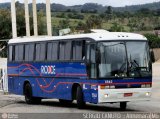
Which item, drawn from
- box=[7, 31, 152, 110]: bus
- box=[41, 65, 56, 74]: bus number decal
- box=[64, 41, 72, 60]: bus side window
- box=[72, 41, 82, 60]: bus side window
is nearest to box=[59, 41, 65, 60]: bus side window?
box=[7, 31, 152, 110]: bus

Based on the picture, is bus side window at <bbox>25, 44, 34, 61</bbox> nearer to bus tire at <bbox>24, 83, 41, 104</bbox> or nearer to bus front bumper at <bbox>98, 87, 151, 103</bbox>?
bus tire at <bbox>24, 83, 41, 104</bbox>

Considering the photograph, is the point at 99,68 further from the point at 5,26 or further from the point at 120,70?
the point at 5,26

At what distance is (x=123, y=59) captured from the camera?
21.8 m

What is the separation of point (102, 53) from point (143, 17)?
129050 mm

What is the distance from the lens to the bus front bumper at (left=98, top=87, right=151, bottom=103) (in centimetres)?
2133

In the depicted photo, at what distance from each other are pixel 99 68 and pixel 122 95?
1191mm

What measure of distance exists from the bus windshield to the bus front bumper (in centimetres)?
52

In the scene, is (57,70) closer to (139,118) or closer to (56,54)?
(56,54)

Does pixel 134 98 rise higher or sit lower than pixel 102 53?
lower

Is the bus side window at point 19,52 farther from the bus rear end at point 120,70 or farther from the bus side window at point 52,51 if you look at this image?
the bus rear end at point 120,70

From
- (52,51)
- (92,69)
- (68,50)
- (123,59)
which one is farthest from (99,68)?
(52,51)

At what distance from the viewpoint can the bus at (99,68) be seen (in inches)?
848

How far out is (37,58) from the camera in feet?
88.5

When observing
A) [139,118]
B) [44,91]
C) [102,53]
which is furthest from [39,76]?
[139,118]
